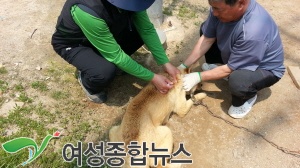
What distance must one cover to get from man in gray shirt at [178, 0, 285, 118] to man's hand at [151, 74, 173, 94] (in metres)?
Answer: 0.27

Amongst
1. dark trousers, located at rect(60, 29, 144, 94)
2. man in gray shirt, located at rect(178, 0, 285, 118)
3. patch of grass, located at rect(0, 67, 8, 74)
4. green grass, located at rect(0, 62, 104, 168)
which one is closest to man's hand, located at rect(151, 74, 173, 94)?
man in gray shirt, located at rect(178, 0, 285, 118)

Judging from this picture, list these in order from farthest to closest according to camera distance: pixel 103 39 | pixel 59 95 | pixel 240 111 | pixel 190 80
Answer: pixel 59 95
pixel 240 111
pixel 190 80
pixel 103 39

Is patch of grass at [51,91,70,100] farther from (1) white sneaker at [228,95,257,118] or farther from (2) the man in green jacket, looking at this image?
(1) white sneaker at [228,95,257,118]

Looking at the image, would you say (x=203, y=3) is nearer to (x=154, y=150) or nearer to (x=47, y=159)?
(x=154, y=150)

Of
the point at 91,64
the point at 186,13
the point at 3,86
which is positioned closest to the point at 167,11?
the point at 186,13

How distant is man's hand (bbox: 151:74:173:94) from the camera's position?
2.77 metres

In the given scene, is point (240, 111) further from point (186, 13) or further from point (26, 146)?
point (26, 146)

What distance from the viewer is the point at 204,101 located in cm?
337

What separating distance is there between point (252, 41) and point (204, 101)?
104cm

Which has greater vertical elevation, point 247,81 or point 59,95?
point 247,81

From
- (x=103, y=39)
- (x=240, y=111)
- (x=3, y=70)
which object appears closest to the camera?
(x=103, y=39)

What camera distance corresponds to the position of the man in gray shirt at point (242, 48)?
256 centimetres

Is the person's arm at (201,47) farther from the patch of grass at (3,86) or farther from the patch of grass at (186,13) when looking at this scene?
the patch of grass at (3,86)

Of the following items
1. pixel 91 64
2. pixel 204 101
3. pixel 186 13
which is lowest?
pixel 204 101
